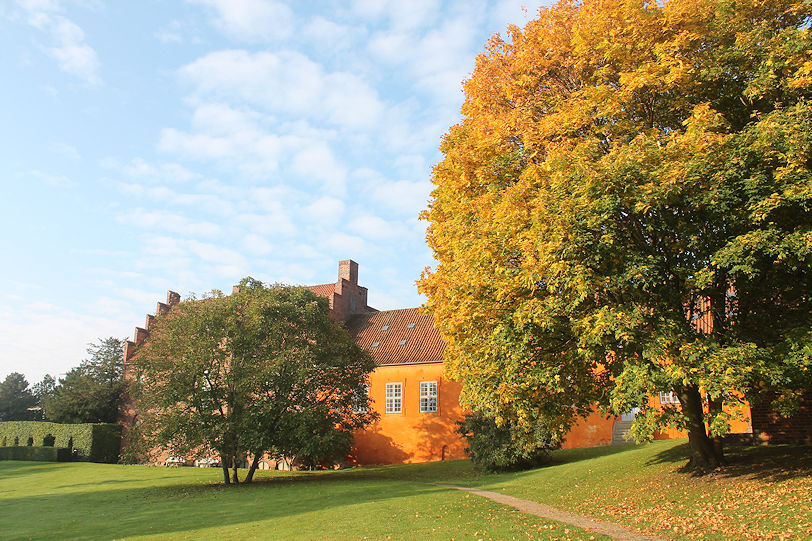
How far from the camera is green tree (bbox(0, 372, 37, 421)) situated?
64375mm

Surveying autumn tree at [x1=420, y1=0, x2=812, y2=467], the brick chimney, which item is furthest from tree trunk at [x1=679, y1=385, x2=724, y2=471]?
the brick chimney

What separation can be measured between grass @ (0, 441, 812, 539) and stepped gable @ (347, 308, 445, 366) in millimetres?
9398

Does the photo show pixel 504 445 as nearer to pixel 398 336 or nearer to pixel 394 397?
pixel 394 397

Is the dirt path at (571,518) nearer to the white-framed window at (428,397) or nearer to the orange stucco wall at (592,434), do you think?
the orange stucco wall at (592,434)

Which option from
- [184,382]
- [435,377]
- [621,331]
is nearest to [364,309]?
[435,377]

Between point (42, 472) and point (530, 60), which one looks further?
point (42, 472)

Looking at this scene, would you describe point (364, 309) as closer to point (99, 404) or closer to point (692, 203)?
point (99, 404)

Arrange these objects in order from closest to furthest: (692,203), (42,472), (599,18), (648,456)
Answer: (692,203)
(599,18)
(648,456)
(42,472)

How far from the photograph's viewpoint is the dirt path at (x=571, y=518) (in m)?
10.3

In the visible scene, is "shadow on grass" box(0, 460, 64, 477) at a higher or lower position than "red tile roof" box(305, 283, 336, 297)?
lower

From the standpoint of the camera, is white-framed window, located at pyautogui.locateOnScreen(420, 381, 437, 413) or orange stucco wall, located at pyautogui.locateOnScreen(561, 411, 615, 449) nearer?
orange stucco wall, located at pyautogui.locateOnScreen(561, 411, 615, 449)

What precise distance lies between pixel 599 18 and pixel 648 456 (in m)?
14.2

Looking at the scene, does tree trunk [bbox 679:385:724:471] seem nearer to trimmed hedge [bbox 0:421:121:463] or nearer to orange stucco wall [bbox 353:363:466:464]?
orange stucco wall [bbox 353:363:466:464]

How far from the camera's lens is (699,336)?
1114 centimetres
